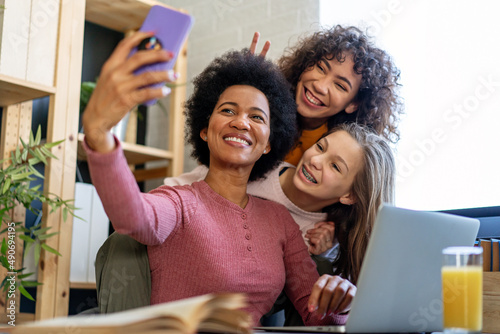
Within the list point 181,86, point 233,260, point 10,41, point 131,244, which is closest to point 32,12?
point 10,41

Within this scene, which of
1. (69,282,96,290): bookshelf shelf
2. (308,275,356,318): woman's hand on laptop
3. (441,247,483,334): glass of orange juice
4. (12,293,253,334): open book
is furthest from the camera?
(69,282,96,290): bookshelf shelf

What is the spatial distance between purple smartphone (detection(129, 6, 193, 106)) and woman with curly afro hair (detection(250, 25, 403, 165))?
3.16ft

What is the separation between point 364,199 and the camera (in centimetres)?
170

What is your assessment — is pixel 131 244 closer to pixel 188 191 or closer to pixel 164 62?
pixel 188 191

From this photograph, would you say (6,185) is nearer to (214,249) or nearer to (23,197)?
(23,197)

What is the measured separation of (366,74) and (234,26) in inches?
43.7

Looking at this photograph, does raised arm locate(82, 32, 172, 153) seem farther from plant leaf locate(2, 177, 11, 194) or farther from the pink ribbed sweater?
plant leaf locate(2, 177, 11, 194)

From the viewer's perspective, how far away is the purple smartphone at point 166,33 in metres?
0.94

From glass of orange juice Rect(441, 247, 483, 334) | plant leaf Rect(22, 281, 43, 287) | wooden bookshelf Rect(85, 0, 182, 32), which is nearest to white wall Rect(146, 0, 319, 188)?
wooden bookshelf Rect(85, 0, 182, 32)

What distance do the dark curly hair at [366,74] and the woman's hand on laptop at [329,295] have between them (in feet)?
2.81

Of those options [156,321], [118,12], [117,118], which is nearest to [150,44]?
[117,118]

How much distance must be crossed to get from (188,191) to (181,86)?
1.45 metres

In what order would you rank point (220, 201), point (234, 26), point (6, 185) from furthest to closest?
point (234, 26)
point (6, 185)
point (220, 201)

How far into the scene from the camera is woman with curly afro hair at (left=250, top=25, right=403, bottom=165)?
193 centimetres
